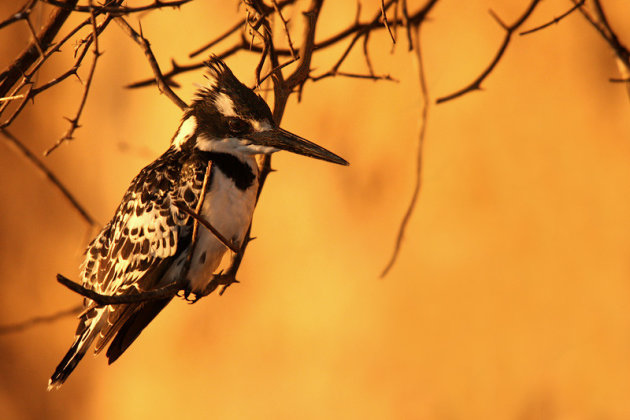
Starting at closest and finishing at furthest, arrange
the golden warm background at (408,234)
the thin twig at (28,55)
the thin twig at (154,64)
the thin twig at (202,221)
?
the thin twig at (202,221), the thin twig at (28,55), the thin twig at (154,64), the golden warm background at (408,234)

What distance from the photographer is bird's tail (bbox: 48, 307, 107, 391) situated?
5.24ft

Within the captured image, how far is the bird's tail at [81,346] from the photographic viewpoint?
62.8 inches

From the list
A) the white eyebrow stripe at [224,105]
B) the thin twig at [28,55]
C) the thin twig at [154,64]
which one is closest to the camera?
the thin twig at [28,55]

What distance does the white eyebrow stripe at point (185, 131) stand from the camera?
5.35 feet

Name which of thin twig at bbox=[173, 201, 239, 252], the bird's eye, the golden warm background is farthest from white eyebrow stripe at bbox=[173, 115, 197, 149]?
the golden warm background

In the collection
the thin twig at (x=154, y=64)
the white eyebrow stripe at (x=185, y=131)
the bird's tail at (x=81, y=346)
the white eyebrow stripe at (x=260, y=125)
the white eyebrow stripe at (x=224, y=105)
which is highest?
the thin twig at (x=154, y=64)

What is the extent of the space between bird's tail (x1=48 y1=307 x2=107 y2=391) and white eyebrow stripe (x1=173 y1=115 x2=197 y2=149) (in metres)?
0.38

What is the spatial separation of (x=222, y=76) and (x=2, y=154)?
260cm

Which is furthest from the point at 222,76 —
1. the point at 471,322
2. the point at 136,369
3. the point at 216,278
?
the point at 136,369

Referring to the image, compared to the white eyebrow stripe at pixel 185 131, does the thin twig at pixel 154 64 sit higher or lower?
higher

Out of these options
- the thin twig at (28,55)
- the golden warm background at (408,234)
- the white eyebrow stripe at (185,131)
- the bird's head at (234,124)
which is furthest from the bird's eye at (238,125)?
the golden warm background at (408,234)

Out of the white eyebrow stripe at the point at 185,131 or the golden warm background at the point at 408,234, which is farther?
the golden warm background at the point at 408,234

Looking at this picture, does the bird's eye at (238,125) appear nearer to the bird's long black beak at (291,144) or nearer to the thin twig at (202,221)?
the bird's long black beak at (291,144)

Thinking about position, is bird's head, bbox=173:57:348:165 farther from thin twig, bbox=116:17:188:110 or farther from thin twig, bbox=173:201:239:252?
thin twig, bbox=173:201:239:252
